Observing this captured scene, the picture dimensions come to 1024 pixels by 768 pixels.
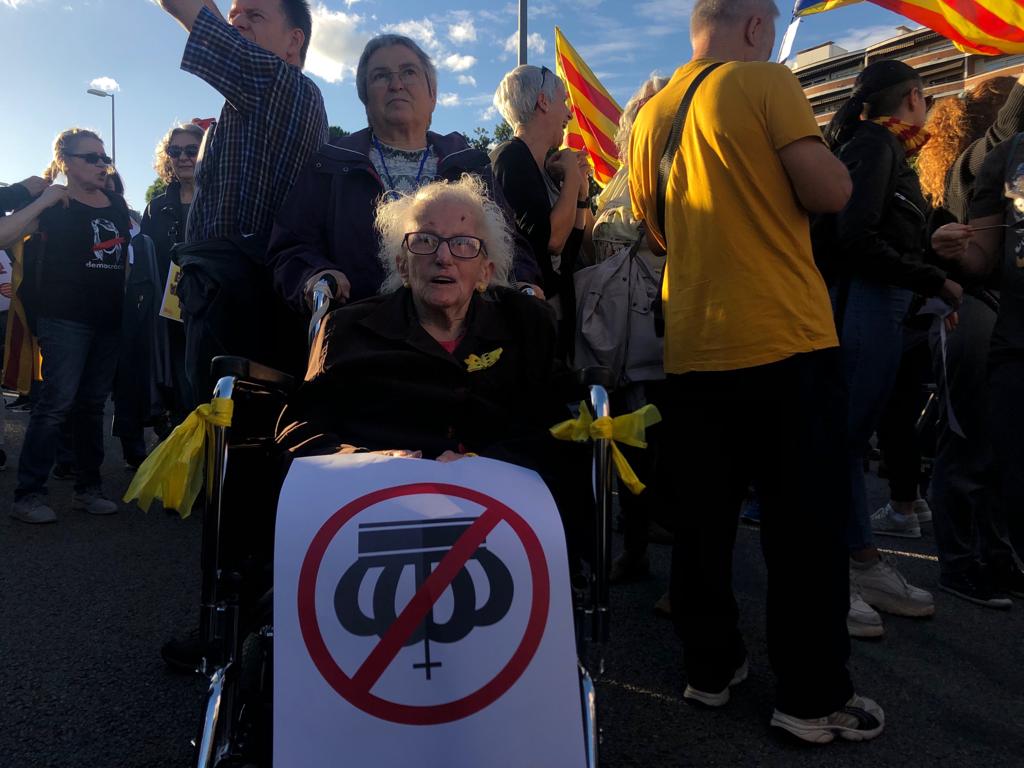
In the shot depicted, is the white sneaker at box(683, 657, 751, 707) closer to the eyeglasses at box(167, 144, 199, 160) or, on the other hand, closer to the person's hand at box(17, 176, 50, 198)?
the eyeglasses at box(167, 144, 199, 160)

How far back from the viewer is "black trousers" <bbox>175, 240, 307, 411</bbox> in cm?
272

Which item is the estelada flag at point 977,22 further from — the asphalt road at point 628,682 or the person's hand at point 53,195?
the person's hand at point 53,195

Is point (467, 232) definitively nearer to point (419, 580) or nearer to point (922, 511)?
point (419, 580)

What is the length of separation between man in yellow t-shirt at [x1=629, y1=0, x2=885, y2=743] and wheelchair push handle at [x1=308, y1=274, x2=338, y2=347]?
1072mm

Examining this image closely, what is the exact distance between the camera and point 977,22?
14.2 ft

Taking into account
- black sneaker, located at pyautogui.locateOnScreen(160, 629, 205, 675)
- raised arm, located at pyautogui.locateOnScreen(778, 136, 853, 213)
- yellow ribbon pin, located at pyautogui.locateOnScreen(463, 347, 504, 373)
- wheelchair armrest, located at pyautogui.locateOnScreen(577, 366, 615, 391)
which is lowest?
black sneaker, located at pyautogui.locateOnScreen(160, 629, 205, 675)

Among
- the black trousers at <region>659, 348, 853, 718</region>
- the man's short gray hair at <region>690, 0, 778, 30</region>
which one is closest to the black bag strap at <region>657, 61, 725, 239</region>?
the man's short gray hair at <region>690, 0, 778, 30</region>

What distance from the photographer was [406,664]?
5.11 ft

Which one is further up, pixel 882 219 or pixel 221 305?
pixel 882 219

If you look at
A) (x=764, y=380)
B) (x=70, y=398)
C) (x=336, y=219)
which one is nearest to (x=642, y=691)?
(x=764, y=380)

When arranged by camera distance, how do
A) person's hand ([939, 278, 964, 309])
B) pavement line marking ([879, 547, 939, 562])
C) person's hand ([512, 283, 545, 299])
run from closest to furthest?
person's hand ([512, 283, 545, 299])
person's hand ([939, 278, 964, 309])
pavement line marking ([879, 547, 939, 562])

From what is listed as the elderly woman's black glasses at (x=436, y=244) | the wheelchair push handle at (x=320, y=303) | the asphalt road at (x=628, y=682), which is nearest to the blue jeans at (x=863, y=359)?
the asphalt road at (x=628, y=682)

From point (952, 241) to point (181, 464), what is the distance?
98.4 inches

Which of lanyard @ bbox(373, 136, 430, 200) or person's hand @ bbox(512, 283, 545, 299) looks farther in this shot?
lanyard @ bbox(373, 136, 430, 200)
